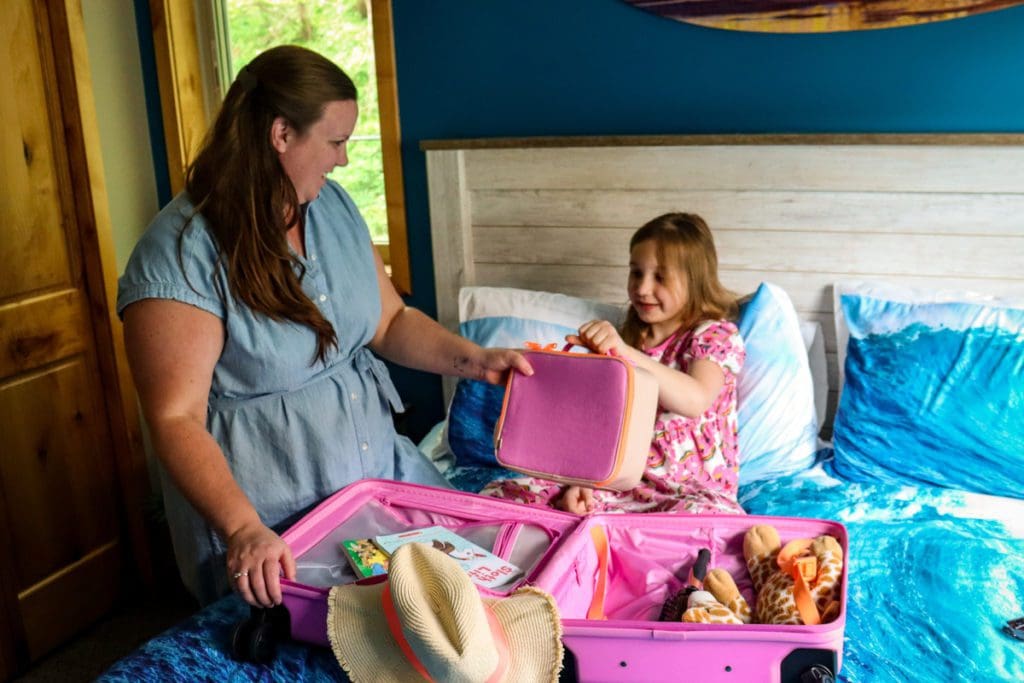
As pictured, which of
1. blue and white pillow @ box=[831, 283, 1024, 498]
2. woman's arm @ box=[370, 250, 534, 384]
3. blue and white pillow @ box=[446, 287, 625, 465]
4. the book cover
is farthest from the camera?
blue and white pillow @ box=[446, 287, 625, 465]

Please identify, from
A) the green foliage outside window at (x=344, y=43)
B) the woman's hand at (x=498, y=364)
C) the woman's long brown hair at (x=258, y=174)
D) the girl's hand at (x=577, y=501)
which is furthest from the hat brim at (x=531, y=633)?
the green foliage outside window at (x=344, y=43)

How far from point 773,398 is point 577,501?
0.58 meters

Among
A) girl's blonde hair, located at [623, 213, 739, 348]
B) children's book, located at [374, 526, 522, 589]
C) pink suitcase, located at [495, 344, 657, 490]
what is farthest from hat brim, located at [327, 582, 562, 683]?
girl's blonde hair, located at [623, 213, 739, 348]

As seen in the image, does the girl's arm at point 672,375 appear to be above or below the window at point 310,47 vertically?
below

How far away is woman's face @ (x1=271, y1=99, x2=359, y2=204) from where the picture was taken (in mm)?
1515

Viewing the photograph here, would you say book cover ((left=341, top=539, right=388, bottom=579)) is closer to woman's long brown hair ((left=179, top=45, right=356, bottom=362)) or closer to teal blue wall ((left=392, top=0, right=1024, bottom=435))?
woman's long brown hair ((left=179, top=45, right=356, bottom=362))

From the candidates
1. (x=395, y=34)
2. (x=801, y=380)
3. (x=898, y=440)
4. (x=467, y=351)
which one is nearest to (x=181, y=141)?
(x=395, y=34)

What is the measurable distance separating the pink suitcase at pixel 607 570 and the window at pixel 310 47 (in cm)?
139

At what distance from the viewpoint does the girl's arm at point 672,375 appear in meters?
1.58

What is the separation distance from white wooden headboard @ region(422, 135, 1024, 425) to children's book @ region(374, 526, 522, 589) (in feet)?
4.09

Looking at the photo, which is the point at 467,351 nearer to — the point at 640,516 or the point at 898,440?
the point at 640,516

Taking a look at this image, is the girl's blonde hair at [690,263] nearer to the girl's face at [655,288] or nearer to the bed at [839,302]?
the girl's face at [655,288]

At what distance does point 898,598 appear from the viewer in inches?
64.6

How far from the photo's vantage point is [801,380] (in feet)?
7.33
